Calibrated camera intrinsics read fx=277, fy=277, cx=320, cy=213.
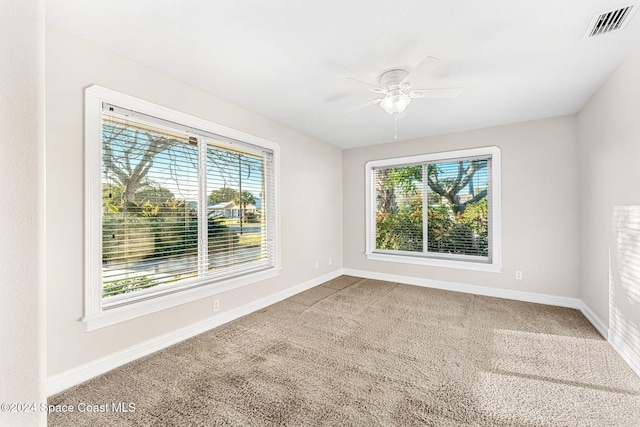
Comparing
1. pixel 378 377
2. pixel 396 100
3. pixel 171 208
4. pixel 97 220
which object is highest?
pixel 396 100

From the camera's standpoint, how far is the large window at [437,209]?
412cm

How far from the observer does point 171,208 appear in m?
2.62

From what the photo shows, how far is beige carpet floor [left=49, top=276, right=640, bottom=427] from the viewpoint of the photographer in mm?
1697

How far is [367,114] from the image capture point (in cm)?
352

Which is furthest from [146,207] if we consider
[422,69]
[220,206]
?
[422,69]

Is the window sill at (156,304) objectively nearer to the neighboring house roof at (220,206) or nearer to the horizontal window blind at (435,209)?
the neighboring house roof at (220,206)

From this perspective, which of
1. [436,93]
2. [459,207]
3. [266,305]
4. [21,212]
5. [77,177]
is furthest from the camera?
[459,207]

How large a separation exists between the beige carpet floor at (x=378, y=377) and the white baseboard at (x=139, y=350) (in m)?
0.07

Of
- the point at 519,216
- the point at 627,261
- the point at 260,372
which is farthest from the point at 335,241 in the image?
the point at 627,261

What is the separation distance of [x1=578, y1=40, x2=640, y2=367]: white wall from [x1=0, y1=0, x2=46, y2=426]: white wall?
3487mm

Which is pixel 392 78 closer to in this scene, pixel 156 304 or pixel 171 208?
pixel 171 208

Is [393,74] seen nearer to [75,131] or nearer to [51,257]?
[75,131]

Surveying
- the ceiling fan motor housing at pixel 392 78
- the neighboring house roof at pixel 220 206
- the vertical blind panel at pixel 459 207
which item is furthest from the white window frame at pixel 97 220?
the vertical blind panel at pixel 459 207

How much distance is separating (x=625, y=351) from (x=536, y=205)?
6.38 ft
